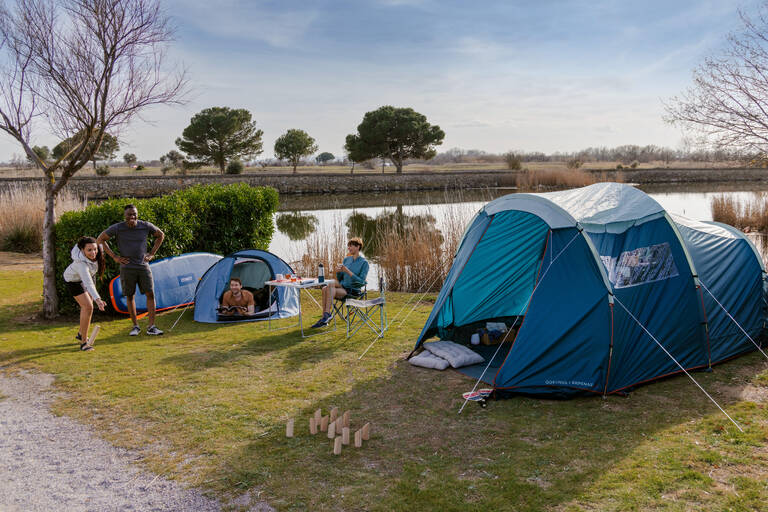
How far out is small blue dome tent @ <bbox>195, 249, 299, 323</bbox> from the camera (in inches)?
319

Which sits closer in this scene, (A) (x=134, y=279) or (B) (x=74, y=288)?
(A) (x=134, y=279)

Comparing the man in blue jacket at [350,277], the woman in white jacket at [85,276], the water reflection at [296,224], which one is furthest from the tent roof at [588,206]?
the water reflection at [296,224]

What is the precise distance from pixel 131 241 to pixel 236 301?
1711mm

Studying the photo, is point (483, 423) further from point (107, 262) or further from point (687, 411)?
point (107, 262)

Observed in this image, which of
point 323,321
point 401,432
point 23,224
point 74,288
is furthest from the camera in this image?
point 23,224

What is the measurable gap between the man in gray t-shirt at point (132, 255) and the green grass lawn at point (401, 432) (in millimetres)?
879

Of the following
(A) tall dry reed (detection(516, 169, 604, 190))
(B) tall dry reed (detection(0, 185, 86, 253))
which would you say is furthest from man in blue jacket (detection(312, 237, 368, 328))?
(A) tall dry reed (detection(516, 169, 604, 190))

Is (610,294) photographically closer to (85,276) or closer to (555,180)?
(85,276)

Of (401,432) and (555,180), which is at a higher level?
(555,180)

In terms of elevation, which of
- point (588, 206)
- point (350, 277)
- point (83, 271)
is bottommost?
point (350, 277)

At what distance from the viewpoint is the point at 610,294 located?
495cm

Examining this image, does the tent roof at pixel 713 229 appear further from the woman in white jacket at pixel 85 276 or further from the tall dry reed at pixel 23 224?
the tall dry reed at pixel 23 224

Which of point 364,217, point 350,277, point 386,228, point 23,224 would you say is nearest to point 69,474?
point 350,277

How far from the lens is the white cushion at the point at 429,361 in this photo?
5.73 meters
